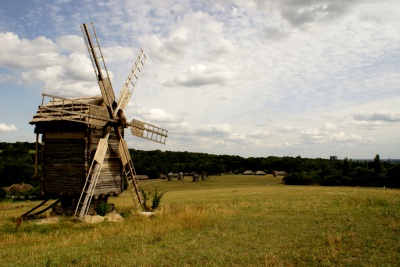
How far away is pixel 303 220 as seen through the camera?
1689 cm

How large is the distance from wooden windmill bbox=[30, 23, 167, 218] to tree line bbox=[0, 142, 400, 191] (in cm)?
1805

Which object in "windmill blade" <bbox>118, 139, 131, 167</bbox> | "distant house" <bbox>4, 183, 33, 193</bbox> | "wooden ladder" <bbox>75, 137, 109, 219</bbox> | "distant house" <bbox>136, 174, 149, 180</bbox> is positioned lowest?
"distant house" <bbox>4, 183, 33, 193</bbox>

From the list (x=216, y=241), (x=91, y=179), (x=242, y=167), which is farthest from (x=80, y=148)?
(x=242, y=167)

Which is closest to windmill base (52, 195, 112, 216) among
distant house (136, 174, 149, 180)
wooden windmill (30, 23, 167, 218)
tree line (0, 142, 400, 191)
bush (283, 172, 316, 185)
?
wooden windmill (30, 23, 167, 218)

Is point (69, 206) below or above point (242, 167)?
below

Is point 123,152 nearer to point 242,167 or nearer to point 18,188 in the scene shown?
point 18,188

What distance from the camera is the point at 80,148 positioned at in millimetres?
19406

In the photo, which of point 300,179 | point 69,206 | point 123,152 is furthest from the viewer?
point 300,179

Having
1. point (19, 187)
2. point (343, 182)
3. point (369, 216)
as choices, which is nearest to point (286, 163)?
point (343, 182)

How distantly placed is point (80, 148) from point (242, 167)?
315 ft

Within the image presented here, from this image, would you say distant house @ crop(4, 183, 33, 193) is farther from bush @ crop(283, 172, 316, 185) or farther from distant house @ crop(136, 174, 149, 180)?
bush @ crop(283, 172, 316, 185)

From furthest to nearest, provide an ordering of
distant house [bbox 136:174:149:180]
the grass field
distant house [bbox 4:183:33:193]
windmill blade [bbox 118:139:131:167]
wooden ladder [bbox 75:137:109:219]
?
distant house [bbox 136:174:149:180] < distant house [bbox 4:183:33:193] < windmill blade [bbox 118:139:131:167] < wooden ladder [bbox 75:137:109:219] < the grass field

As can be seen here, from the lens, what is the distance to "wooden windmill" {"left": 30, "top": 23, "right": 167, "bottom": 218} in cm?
1905

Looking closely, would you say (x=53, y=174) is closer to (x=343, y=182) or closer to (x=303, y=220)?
(x=303, y=220)
